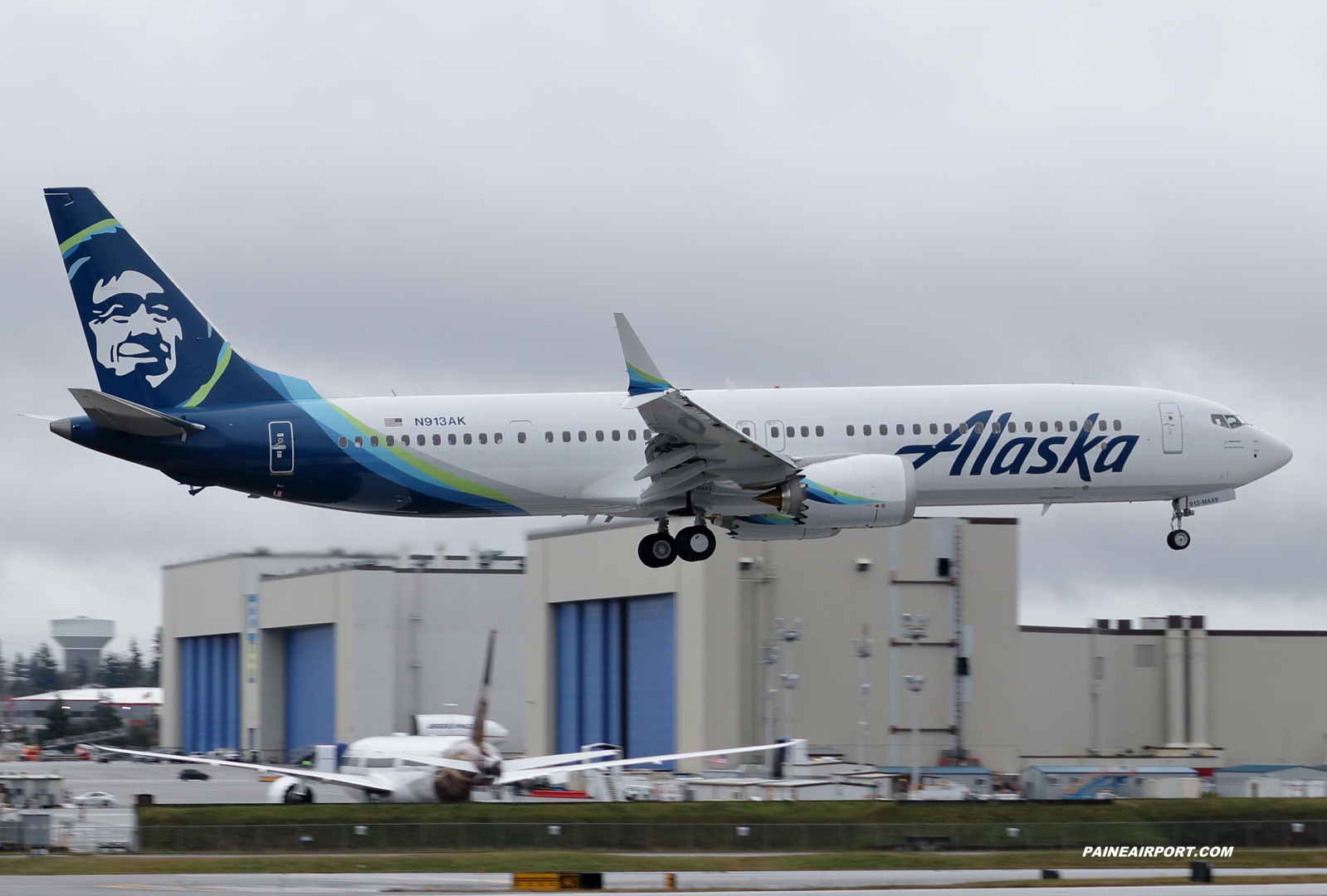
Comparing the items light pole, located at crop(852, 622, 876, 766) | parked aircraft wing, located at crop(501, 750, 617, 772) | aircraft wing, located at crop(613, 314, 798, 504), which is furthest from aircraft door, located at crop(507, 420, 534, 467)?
light pole, located at crop(852, 622, 876, 766)

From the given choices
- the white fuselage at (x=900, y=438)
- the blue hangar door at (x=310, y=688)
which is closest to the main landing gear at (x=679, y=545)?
the white fuselage at (x=900, y=438)

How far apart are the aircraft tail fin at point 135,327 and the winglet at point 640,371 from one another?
10.3 m

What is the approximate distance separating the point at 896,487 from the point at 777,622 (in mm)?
31765

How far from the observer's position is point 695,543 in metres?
43.7

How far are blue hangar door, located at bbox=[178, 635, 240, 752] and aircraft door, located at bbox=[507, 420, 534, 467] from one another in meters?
83.9

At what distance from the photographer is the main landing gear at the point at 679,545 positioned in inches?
1720

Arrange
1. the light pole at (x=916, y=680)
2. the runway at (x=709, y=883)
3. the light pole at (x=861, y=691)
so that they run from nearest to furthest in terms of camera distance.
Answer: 1. the runway at (x=709, y=883)
2. the light pole at (x=916, y=680)
3. the light pole at (x=861, y=691)

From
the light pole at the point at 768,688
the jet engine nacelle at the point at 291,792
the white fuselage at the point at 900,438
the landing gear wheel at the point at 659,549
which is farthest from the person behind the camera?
the light pole at the point at 768,688

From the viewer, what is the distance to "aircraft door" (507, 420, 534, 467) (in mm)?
43062

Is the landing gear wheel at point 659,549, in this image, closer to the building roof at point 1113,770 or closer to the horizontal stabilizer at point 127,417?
the horizontal stabilizer at point 127,417

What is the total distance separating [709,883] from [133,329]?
21.6 m

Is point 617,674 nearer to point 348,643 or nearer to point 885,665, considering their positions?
point 885,665

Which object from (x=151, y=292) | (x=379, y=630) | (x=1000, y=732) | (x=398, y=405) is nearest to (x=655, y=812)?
(x=398, y=405)

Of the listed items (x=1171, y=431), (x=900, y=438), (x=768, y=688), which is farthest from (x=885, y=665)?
(x=900, y=438)
